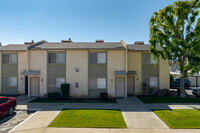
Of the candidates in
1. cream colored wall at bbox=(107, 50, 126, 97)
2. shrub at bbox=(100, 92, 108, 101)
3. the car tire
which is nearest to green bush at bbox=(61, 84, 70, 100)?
shrub at bbox=(100, 92, 108, 101)

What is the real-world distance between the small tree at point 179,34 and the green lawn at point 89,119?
9058 mm

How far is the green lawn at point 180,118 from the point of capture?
23.0 feet

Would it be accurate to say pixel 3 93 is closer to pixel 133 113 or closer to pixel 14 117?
pixel 14 117

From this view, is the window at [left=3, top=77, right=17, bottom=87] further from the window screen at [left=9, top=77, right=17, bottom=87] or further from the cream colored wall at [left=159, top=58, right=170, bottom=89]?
the cream colored wall at [left=159, top=58, right=170, bottom=89]

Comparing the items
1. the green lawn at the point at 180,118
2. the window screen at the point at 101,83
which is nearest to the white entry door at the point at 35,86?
the window screen at the point at 101,83

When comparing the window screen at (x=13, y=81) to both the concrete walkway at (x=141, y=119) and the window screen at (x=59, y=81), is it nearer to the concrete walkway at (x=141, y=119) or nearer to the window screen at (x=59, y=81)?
the window screen at (x=59, y=81)

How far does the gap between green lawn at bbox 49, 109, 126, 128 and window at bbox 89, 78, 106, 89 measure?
463 centimetres

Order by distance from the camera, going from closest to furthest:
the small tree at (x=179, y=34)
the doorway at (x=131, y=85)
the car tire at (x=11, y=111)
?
the car tire at (x=11, y=111) < the small tree at (x=179, y=34) < the doorway at (x=131, y=85)

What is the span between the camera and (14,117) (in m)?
8.42

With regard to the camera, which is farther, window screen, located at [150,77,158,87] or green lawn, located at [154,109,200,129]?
window screen, located at [150,77,158,87]

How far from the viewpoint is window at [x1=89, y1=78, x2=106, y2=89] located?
13.7 m

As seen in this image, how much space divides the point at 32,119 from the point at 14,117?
1672mm

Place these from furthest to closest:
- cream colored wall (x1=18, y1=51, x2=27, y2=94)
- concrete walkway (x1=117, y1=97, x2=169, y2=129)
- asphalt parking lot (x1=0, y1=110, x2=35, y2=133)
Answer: cream colored wall (x1=18, y1=51, x2=27, y2=94)
concrete walkway (x1=117, y1=97, x2=169, y2=129)
asphalt parking lot (x1=0, y1=110, x2=35, y2=133)

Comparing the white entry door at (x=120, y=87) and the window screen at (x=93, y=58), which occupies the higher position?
the window screen at (x=93, y=58)
